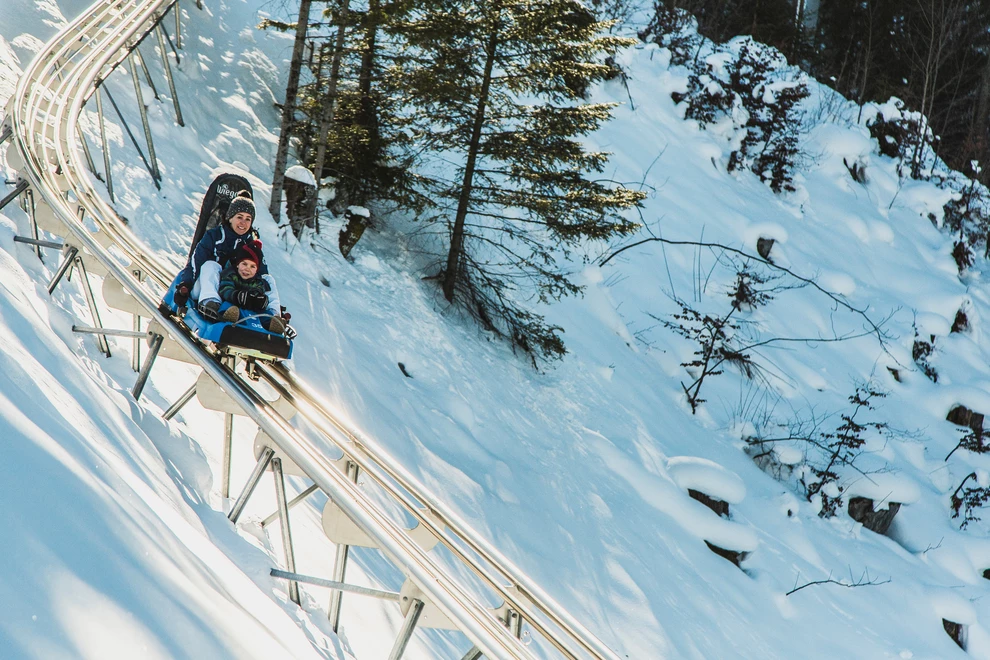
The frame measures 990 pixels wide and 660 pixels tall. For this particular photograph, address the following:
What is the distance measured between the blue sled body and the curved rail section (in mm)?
124

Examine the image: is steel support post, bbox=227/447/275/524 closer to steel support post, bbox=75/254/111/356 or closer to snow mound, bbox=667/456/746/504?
steel support post, bbox=75/254/111/356

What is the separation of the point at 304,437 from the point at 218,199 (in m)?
2.69

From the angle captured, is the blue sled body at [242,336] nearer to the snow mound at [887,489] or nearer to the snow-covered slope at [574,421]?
the snow-covered slope at [574,421]

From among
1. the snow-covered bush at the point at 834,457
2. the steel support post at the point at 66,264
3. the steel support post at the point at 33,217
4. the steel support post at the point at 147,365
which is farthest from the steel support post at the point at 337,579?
the snow-covered bush at the point at 834,457

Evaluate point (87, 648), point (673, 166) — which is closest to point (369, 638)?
point (87, 648)

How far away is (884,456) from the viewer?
1437 centimetres

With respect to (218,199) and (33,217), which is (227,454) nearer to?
(218,199)

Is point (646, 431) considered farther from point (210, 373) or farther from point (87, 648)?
point (87, 648)

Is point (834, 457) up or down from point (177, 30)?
up

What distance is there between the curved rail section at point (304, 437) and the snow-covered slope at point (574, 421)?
58 cm

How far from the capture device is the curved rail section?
3652 mm

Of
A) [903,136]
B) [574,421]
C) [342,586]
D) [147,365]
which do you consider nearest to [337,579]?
[342,586]

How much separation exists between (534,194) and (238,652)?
1024cm

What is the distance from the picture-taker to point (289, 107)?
38.8 feet
